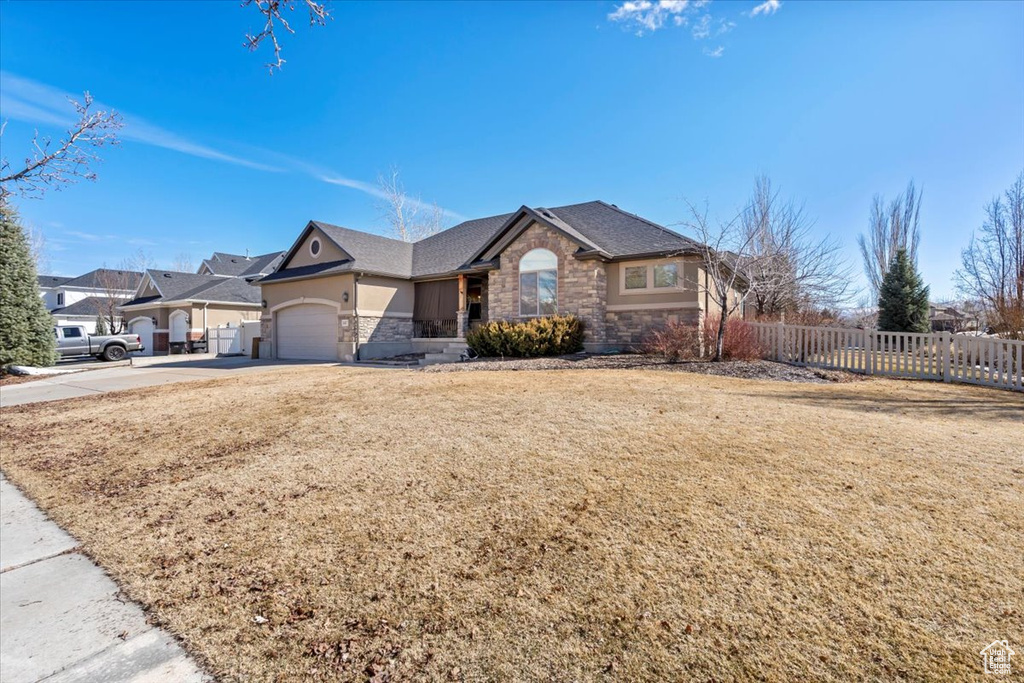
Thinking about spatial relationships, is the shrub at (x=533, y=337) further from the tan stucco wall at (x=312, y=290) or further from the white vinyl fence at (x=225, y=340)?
the white vinyl fence at (x=225, y=340)

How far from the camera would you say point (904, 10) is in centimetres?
818

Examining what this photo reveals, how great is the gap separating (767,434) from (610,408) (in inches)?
74.4

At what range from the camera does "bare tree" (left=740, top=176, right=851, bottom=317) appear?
1633 cm

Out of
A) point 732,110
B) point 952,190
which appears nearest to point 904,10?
point 732,110

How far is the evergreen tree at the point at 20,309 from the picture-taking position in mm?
14703

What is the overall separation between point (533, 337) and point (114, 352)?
21396mm

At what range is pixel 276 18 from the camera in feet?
10.8

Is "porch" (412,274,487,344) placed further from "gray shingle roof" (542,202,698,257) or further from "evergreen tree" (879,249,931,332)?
"evergreen tree" (879,249,931,332)

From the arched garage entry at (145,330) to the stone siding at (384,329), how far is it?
1888cm

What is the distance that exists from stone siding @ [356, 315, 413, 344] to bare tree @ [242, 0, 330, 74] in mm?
14745

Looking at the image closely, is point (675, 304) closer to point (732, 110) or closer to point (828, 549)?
point (732, 110)

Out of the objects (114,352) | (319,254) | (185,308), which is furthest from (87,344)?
(319,254)

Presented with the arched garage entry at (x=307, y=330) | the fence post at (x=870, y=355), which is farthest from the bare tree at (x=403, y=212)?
the fence post at (x=870, y=355)

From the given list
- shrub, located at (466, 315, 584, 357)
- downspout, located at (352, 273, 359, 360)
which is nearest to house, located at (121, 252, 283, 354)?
downspout, located at (352, 273, 359, 360)
